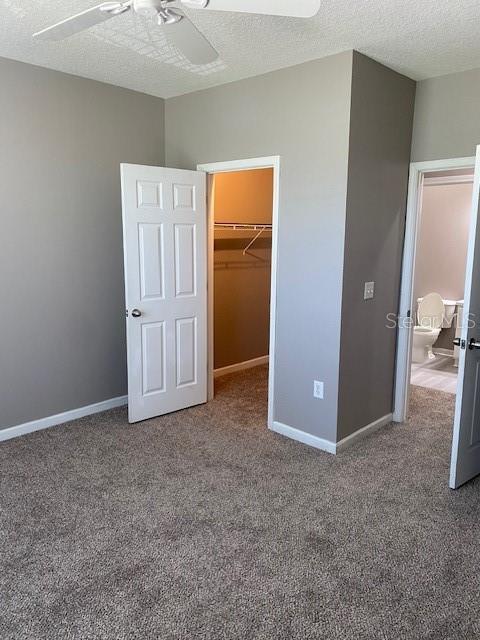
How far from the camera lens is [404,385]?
4.02 metres

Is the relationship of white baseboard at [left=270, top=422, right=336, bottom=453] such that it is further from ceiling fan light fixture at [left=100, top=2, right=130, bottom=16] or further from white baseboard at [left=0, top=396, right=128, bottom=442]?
ceiling fan light fixture at [left=100, top=2, right=130, bottom=16]

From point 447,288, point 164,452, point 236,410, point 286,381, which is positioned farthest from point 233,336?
point 447,288

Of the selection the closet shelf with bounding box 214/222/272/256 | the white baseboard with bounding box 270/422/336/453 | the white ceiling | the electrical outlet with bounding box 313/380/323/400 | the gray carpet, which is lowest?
the gray carpet

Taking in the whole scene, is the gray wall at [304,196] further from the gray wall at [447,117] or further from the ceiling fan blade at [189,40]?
the ceiling fan blade at [189,40]

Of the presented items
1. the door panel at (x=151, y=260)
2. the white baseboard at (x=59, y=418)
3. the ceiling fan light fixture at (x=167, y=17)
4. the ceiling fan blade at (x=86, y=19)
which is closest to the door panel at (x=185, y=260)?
the door panel at (x=151, y=260)

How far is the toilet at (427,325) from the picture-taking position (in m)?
5.66

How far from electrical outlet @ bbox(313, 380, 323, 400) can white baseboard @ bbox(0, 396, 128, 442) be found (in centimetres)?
172

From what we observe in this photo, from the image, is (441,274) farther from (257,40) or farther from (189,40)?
(189,40)

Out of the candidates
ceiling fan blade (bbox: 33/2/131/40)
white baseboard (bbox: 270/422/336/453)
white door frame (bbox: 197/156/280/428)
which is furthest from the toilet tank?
ceiling fan blade (bbox: 33/2/131/40)

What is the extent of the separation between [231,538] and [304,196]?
217 cm

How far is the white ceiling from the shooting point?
8.12 ft

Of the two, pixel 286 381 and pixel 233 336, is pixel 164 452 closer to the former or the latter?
pixel 286 381

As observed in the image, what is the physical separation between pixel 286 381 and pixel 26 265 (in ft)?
6.69

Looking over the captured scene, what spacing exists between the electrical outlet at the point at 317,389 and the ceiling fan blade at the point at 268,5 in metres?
2.30
